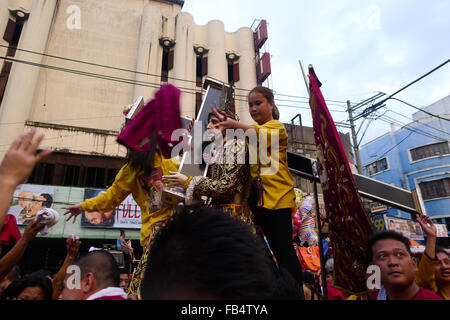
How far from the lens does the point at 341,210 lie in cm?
224

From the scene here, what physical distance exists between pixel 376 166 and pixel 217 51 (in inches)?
853

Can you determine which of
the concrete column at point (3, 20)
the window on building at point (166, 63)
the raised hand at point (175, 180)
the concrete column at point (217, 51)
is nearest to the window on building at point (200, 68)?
the concrete column at point (217, 51)

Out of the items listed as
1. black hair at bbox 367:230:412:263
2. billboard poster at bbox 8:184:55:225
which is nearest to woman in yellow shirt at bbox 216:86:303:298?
black hair at bbox 367:230:412:263

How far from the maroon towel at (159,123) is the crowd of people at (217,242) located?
157 mm

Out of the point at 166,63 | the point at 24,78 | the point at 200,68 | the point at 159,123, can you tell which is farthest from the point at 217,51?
the point at 159,123

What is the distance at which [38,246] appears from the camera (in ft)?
42.4

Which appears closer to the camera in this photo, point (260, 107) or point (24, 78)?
point (260, 107)

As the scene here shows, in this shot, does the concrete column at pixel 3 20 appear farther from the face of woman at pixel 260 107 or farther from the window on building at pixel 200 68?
the face of woman at pixel 260 107

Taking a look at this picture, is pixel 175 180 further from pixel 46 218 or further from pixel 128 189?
pixel 46 218

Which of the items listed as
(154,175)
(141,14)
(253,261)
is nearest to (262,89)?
(154,175)

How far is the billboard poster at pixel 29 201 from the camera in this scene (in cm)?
1174

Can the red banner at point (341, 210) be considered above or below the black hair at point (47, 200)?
below

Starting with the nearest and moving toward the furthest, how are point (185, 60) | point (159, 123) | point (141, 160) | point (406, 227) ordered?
point (159, 123) < point (141, 160) < point (185, 60) < point (406, 227)
